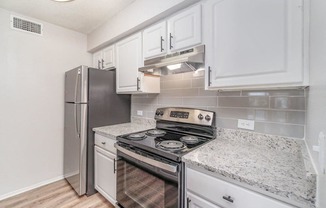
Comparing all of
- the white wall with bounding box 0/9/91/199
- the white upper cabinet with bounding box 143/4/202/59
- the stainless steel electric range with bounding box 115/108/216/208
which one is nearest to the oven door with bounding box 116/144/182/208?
the stainless steel electric range with bounding box 115/108/216/208

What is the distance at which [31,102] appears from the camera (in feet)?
7.27

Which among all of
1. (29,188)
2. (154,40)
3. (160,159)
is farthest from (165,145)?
(29,188)

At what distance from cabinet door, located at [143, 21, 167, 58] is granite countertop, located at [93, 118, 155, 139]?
89 centimetres

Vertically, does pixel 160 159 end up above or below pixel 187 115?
below

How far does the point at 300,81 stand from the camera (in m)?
0.90

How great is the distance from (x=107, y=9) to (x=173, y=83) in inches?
49.9

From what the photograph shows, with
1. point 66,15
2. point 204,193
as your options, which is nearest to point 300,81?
point 204,193

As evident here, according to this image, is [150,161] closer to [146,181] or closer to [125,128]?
[146,181]

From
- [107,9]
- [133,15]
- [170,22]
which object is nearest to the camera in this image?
[170,22]

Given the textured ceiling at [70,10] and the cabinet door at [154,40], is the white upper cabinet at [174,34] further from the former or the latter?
the textured ceiling at [70,10]

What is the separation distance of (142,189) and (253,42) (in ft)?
4.69

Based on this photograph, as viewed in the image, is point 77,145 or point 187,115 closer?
point 187,115

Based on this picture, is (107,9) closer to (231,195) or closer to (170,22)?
(170,22)

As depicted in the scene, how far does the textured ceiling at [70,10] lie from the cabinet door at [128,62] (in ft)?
1.33
